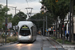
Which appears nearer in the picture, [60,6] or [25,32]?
[25,32]

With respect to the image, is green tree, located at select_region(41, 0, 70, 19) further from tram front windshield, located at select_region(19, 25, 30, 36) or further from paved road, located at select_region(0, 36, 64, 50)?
paved road, located at select_region(0, 36, 64, 50)

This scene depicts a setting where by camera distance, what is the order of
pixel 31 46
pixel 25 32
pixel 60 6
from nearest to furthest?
pixel 31 46
pixel 25 32
pixel 60 6

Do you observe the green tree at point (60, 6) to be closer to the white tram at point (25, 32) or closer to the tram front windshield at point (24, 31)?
the white tram at point (25, 32)

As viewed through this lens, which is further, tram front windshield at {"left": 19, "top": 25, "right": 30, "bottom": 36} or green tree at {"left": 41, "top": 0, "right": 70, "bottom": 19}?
green tree at {"left": 41, "top": 0, "right": 70, "bottom": 19}

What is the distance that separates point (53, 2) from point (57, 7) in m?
1.22

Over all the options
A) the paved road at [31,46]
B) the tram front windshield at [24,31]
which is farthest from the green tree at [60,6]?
the paved road at [31,46]

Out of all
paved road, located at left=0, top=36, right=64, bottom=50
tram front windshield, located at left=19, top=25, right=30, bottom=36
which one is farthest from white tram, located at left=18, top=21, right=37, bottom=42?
paved road, located at left=0, top=36, right=64, bottom=50

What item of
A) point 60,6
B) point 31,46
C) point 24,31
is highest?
point 60,6

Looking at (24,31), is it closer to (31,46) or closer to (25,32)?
(25,32)

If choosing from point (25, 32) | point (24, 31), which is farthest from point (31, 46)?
point (24, 31)

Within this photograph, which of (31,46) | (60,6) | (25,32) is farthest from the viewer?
(60,6)

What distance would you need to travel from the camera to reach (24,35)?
27.9 m

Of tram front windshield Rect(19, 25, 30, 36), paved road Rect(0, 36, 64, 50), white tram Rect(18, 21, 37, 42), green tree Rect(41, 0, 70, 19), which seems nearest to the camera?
paved road Rect(0, 36, 64, 50)

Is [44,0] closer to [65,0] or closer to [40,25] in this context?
[65,0]
